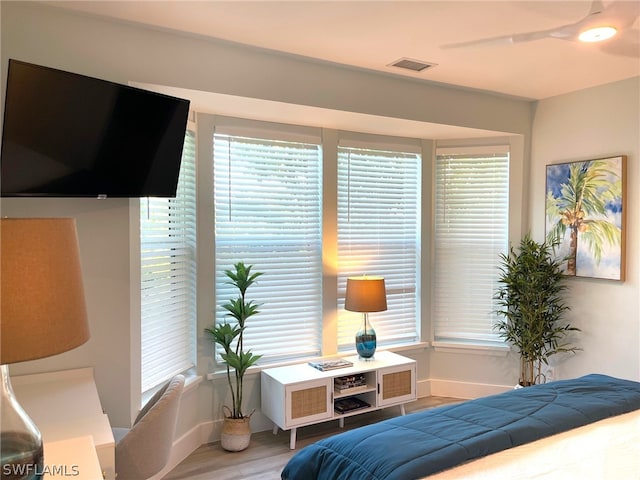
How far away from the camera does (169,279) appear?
3.10 metres

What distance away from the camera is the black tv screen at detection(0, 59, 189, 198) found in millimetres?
1896

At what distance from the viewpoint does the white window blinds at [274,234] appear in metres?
3.46

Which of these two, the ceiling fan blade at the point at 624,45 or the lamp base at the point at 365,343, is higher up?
the ceiling fan blade at the point at 624,45

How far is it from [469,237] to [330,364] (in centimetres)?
178

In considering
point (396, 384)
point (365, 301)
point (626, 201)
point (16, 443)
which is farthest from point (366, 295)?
point (16, 443)

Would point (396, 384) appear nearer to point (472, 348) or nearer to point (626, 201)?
point (472, 348)

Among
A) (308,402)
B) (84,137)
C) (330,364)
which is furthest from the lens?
(330,364)

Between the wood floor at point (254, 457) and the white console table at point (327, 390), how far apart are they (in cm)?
9

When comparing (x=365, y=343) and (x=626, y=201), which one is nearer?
(x=626, y=201)

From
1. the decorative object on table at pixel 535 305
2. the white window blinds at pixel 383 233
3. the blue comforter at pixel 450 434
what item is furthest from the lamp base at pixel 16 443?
the decorative object on table at pixel 535 305

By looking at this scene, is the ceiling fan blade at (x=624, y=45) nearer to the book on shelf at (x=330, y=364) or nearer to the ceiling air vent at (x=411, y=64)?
the ceiling air vent at (x=411, y=64)

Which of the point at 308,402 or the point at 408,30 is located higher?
the point at 408,30

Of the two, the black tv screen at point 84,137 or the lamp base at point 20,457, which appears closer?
the lamp base at point 20,457

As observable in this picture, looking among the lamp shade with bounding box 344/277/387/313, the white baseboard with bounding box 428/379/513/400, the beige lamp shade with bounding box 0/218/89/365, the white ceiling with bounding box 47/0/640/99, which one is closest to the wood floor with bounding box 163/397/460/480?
the white baseboard with bounding box 428/379/513/400
